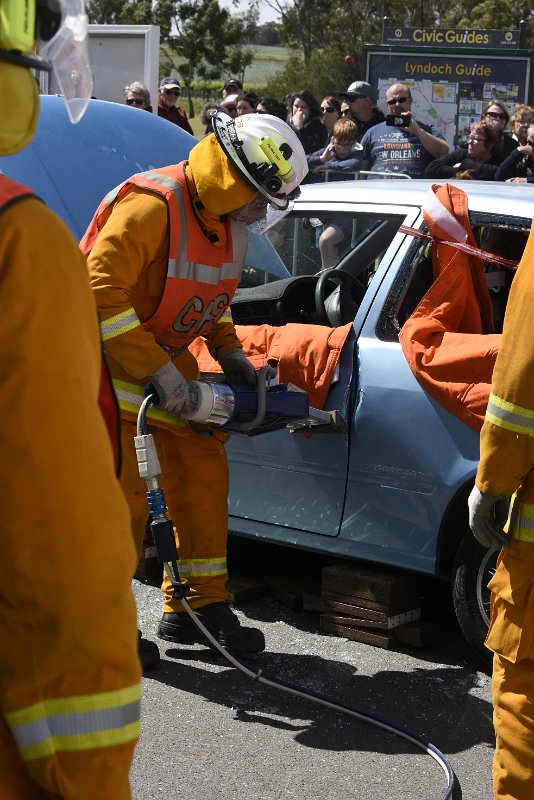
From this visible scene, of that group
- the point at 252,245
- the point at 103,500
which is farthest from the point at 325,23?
the point at 103,500

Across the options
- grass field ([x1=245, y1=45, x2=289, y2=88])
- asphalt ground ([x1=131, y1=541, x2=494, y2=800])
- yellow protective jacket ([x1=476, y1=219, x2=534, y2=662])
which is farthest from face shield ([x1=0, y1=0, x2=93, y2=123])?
grass field ([x1=245, y1=45, x2=289, y2=88])

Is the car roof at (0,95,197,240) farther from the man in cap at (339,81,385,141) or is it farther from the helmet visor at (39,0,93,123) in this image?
the man in cap at (339,81,385,141)

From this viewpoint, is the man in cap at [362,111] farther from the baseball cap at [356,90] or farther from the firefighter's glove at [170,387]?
the firefighter's glove at [170,387]

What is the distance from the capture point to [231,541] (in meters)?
5.64

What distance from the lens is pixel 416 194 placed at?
4.62 metres

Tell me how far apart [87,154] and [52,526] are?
4.88m

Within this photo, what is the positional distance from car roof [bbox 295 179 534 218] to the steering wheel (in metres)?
0.33

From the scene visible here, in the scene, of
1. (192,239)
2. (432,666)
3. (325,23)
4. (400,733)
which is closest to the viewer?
(400,733)

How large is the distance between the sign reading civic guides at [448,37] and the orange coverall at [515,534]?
14274mm

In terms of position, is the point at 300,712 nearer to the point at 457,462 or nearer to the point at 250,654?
the point at 250,654

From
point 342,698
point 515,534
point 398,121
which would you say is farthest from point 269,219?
point 398,121

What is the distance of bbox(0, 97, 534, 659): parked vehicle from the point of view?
4.19 meters

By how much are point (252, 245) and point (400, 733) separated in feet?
8.47

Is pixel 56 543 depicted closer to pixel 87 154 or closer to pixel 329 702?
pixel 329 702
